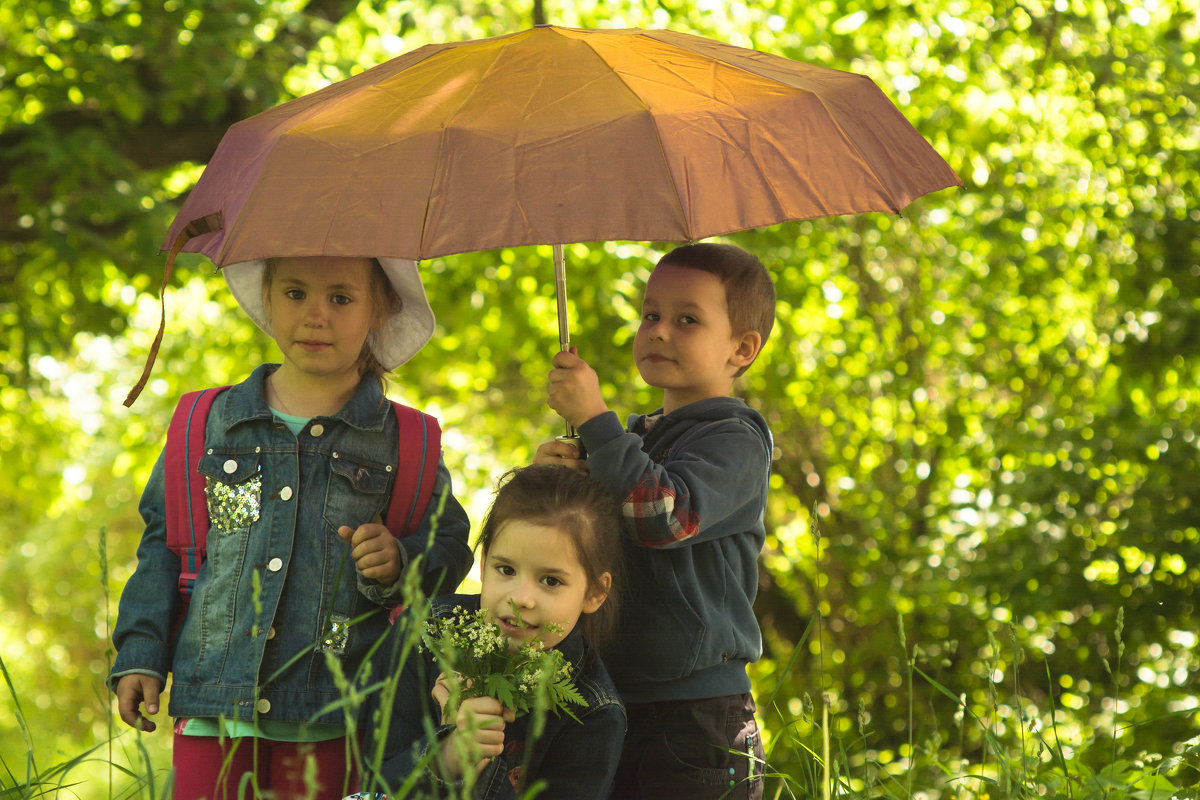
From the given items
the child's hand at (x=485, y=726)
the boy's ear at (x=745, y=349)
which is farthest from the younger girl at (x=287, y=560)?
the boy's ear at (x=745, y=349)

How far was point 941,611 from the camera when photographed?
538cm

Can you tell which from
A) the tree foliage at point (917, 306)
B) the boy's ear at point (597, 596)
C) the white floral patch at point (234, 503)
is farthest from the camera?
the tree foliage at point (917, 306)

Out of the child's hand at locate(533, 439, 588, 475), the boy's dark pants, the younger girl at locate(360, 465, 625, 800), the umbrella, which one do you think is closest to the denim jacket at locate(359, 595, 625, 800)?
the younger girl at locate(360, 465, 625, 800)

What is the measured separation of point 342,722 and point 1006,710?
414 centimetres

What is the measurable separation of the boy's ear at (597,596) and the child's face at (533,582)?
0.03 m

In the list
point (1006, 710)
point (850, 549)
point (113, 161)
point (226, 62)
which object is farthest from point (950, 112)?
point (113, 161)

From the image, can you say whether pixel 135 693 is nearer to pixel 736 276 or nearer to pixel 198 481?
pixel 198 481

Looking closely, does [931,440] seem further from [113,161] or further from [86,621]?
[86,621]

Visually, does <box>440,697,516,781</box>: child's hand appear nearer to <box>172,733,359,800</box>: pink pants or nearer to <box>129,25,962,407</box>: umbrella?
<box>172,733,359,800</box>: pink pants

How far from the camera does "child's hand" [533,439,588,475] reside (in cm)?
240

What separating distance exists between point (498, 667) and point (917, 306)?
4.74 metres

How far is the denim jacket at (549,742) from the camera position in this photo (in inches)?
83.3

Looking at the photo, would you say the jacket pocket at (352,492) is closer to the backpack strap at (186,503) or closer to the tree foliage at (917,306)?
the backpack strap at (186,503)

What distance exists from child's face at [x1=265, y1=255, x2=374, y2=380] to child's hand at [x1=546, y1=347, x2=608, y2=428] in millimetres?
482
